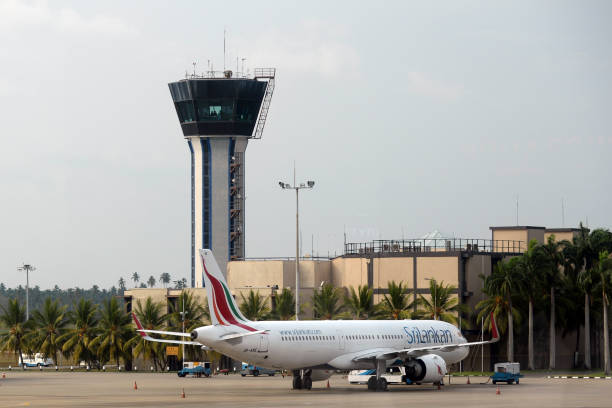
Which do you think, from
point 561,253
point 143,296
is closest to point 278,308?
point 143,296

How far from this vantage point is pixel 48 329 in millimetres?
121500

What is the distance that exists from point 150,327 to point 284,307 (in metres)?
15.4

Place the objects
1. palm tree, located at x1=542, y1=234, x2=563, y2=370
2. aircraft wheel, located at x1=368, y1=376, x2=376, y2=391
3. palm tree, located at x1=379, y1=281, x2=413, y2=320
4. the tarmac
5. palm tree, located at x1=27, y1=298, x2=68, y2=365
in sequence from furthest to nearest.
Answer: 1. palm tree, located at x1=27, y1=298, x2=68, y2=365
2. palm tree, located at x1=379, y1=281, x2=413, y2=320
3. palm tree, located at x1=542, y1=234, x2=563, y2=370
4. aircraft wheel, located at x1=368, y1=376, x2=376, y2=391
5. the tarmac

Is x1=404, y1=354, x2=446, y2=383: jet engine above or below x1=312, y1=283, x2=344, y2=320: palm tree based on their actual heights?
below

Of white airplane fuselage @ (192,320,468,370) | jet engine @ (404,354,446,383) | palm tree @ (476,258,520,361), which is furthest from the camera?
palm tree @ (476,258,520,361)

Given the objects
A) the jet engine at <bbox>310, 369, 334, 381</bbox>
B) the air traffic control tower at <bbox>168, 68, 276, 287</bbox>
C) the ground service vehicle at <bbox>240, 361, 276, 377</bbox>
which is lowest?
the ground service vehicle at <bbox>240, 361, 276, 377</bbox>

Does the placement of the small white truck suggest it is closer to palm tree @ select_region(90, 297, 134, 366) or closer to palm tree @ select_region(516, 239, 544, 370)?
palm tree @ select_region(90, 297, 134, 366)

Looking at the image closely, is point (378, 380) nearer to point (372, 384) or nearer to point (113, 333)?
point (372, 384)

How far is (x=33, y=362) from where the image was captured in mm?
136375

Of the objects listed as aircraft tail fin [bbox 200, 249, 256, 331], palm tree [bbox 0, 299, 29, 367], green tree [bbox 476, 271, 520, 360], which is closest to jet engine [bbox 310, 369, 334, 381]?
aircraft tail fin [bbox 200, 249, 256, 331]

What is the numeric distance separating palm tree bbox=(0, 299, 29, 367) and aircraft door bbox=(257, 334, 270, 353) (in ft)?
234

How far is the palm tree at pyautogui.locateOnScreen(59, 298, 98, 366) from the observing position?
11488 centimetres

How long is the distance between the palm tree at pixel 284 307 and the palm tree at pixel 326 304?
2345 mm

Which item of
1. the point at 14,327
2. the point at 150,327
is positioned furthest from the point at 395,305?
the point at 14,327
